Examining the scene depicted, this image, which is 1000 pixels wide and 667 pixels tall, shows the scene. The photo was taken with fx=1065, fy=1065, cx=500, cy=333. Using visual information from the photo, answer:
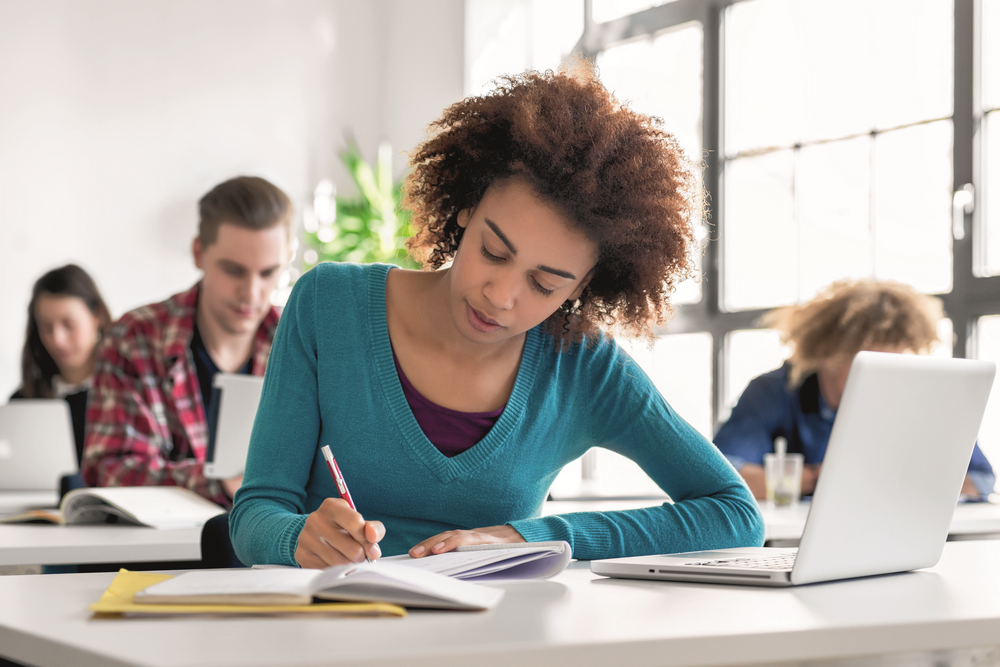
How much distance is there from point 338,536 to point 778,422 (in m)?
2.13

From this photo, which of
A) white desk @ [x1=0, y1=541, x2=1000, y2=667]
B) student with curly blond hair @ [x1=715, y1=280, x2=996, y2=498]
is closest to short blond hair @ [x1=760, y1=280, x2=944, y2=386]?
student with curly blond hair @ [x1=715, y1=280, x2=996, y2=498]

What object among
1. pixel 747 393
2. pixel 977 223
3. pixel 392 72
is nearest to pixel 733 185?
pixel 977 223

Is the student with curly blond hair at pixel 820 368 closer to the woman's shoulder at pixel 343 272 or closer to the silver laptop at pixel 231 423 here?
the silver laptop at pixel 231 423

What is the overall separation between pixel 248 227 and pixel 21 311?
9.40ft

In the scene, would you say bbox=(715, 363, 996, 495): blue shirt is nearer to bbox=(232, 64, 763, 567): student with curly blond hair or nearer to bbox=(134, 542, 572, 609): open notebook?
bbox=(232, 64, 763, 567): student with curly blond hair

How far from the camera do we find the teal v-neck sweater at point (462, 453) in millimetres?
1341

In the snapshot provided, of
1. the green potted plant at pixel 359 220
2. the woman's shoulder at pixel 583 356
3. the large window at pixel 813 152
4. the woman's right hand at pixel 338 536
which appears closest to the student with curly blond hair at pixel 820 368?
the large window at pixel 813 152

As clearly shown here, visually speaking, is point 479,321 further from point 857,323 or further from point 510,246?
point 857,323

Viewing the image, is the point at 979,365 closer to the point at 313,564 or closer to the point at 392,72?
the point at 313,564

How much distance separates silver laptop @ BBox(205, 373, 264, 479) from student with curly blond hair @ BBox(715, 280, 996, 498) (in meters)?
1.32

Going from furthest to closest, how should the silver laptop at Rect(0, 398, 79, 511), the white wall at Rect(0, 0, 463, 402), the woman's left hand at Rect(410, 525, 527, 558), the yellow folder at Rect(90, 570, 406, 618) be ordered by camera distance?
the white wall at Rect(0, 0, 463, 402), the silver laptop at Rect(0, 398, 79, 511), the woman's left hand at Rect(410, 525, 527, 558), the yellow folder at Rect(90, 570, 406, 618)

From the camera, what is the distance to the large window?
3559mm

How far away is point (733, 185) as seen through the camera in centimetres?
452

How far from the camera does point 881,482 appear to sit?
107 cm
